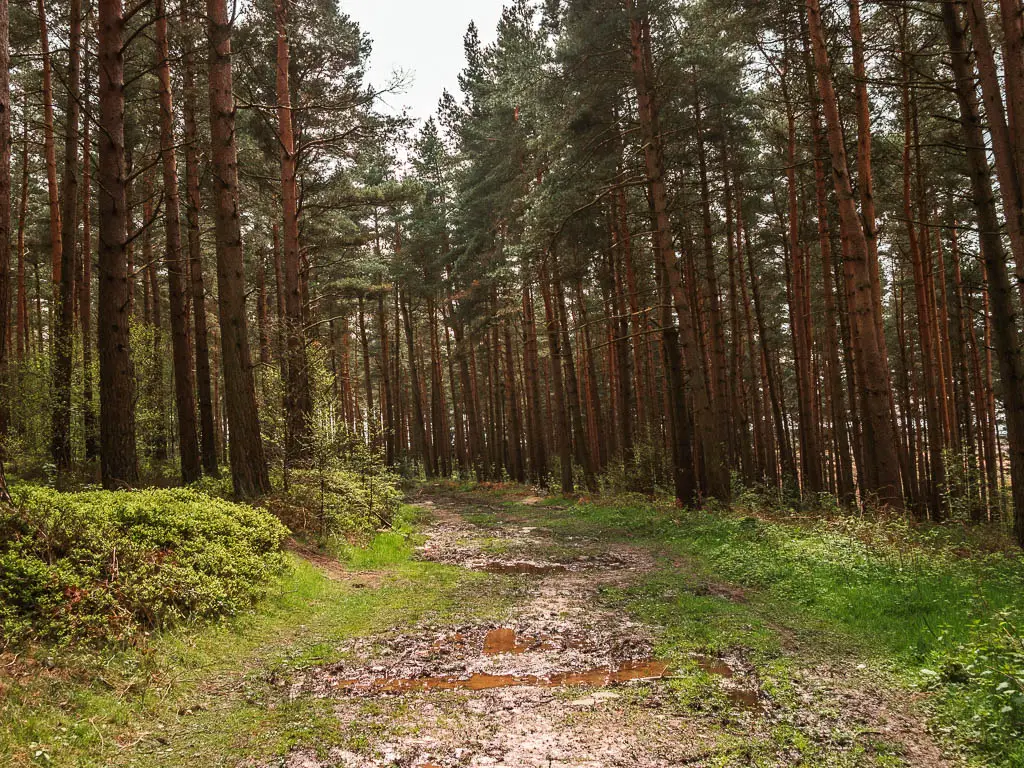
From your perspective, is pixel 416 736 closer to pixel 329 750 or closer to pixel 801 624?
pixel 329 750

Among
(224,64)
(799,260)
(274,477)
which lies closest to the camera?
(224,64)

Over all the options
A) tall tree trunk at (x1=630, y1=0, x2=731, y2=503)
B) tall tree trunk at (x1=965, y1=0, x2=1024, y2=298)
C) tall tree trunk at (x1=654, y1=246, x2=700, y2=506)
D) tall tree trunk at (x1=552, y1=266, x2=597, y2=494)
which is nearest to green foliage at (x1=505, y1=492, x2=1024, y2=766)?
tall tree trunk at (x1=630, y1=0, x2=731, y2=503)

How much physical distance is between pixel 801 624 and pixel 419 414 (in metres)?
33.1

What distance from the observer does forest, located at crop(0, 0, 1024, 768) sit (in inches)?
150

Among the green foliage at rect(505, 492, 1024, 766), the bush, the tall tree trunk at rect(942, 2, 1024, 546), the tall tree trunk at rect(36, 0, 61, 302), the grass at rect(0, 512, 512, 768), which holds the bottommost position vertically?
the green foliage at rect(505, 492, 1024, 766)

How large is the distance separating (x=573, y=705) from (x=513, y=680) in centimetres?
69

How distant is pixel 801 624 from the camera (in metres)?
5.62

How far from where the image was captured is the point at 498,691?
4.30 m

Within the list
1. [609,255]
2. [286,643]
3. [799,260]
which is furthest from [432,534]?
[799,260]

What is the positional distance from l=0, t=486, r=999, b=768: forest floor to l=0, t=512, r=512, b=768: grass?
1 cm

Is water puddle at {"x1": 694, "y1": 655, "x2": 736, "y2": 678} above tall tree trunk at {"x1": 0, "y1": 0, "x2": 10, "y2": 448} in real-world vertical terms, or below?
below

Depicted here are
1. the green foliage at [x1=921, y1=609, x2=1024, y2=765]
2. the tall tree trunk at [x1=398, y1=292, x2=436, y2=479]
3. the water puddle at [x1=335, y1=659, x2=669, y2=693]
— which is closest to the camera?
the green foliage at [x1=921, y1=609, x2=1024, y2=765]

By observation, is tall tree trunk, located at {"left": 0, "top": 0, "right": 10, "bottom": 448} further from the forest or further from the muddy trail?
the muddy trail

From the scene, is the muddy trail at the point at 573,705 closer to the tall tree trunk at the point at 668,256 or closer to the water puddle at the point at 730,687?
the water puddle at the point at 730,687
